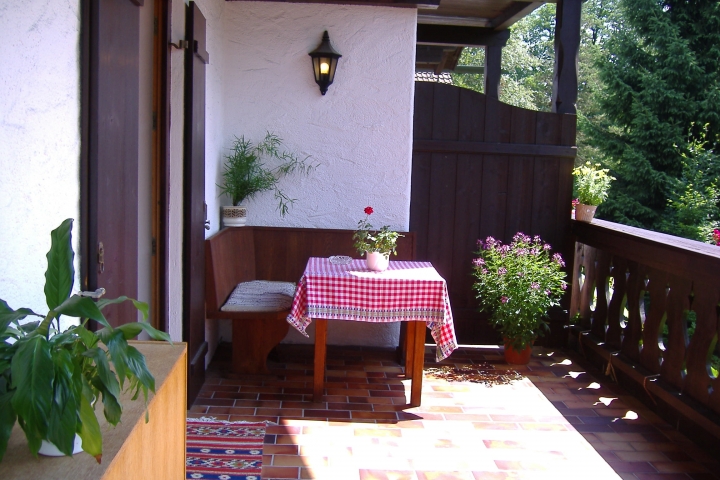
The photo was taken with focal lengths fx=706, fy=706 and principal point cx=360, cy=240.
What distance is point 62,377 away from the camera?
4.16 ft

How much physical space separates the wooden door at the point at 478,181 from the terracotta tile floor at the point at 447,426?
90 centimetres

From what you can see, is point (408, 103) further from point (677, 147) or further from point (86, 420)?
point (677, 147)

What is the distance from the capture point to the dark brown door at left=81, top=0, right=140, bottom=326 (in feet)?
7.62

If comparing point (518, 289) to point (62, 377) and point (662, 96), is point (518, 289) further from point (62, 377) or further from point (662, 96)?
point (662, 96)

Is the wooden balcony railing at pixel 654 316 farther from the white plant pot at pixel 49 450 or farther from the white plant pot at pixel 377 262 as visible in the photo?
the white plant pot at pixel 49 450

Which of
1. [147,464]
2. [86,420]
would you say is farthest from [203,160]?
[86,420]

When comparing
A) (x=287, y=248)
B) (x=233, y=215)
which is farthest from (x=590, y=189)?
(x=233, y=215)

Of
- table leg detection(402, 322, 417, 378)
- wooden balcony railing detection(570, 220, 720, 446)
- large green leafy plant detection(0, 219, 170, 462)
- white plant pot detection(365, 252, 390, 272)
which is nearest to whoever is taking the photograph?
large green leafy plant detection(0, 219, 170, 462)

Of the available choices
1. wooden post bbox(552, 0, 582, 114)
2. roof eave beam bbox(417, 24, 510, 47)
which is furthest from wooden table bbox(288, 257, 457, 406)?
roof eave beam bbox(417, 24, 510, 47)

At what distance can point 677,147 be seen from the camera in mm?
11789

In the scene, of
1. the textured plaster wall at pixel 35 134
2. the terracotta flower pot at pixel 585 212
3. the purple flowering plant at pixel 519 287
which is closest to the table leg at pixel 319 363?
the purple flowering plant at pixel 519 287

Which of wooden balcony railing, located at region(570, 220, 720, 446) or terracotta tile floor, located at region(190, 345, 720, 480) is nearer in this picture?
terracotta tile floor, located at region(190, 345, 720, 480)

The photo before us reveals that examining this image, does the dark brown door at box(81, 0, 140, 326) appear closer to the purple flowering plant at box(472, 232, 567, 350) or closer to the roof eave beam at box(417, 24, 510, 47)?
the purple flowering plant at box(472, 232, 567, 350)

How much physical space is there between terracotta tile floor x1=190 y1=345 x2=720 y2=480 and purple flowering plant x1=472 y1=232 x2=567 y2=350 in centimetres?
31
